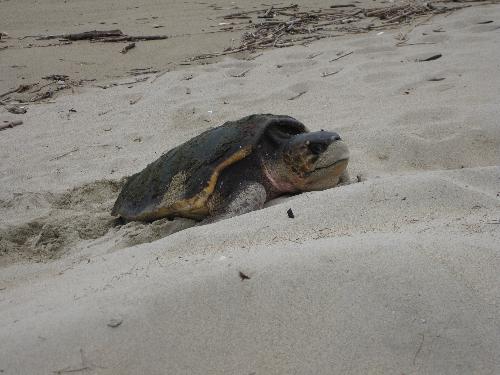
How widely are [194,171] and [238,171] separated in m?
0.23

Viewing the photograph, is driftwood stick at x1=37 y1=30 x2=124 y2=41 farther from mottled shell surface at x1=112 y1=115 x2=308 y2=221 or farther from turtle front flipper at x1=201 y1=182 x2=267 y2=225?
turtle front flipper at x1=201 y1=182 x2=267 y2=225

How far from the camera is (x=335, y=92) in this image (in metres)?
3.91

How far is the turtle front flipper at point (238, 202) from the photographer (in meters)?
2.33

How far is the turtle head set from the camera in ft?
7.84

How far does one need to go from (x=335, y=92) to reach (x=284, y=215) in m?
2.30

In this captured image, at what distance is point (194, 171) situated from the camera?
98.7 inches

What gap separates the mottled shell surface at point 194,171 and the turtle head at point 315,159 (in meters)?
0.17

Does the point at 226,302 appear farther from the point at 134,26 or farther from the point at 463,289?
the point at 134,26

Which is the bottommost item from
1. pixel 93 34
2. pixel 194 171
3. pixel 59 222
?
pixel 59 222

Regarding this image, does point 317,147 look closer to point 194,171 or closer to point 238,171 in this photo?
point 238,171

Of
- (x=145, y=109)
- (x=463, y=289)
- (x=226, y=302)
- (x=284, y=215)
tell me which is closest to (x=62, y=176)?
(x=145, y=109)

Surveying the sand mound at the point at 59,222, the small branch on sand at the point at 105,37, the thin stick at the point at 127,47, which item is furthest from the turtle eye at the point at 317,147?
the small branch on sand at the point at 105,37

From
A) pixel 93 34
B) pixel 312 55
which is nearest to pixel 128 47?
pixel 93 34

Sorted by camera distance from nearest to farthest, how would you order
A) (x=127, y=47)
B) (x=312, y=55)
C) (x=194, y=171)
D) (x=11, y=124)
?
(x=194, y=171) → (x=11, y=124) → (x=312, y=55) → (x=127, y=47)
